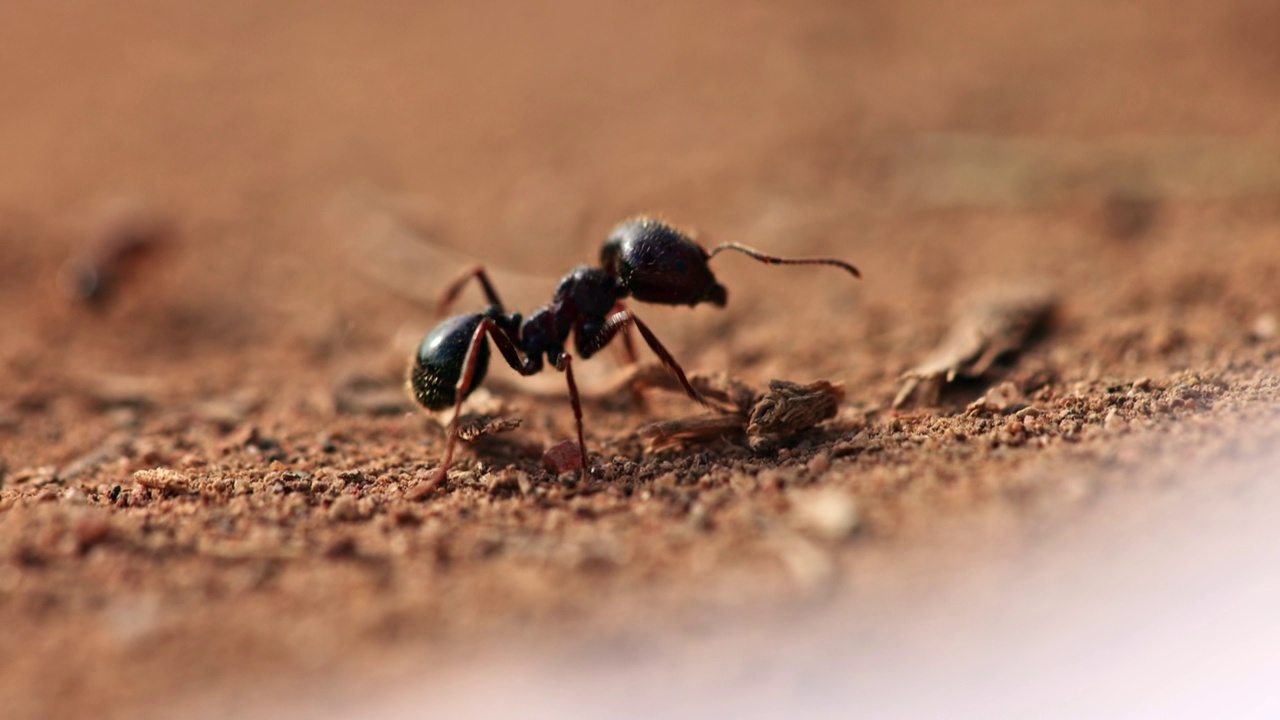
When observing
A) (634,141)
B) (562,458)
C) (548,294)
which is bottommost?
(562,458)

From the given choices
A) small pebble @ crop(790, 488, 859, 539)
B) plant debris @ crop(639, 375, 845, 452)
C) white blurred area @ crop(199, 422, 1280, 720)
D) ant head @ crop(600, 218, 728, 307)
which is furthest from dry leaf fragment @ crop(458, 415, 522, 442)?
white blurred area @ crop(199, 422, 1280, 720)

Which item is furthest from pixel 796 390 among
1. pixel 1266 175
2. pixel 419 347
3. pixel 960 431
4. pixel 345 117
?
pixel 345 117

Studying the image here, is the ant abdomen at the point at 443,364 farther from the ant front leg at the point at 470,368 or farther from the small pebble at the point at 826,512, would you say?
the small pebble at the point at 826,512

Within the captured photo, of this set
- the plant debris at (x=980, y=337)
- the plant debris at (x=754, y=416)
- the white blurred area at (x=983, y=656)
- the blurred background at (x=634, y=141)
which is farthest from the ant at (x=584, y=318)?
the white blurred area at (x=983, y=656)

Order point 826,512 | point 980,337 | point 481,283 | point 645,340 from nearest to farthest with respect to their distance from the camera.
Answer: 1. point 826,512
2. point 645,340
3. point 980,337
4. point 481,283

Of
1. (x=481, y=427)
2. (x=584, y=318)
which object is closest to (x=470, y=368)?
(x=481, y=427)

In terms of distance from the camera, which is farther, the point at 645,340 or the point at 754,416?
the point at 645,340

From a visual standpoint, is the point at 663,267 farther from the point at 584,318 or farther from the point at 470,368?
the point at 470,368

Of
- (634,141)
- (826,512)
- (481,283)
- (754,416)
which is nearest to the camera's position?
(826,512)
